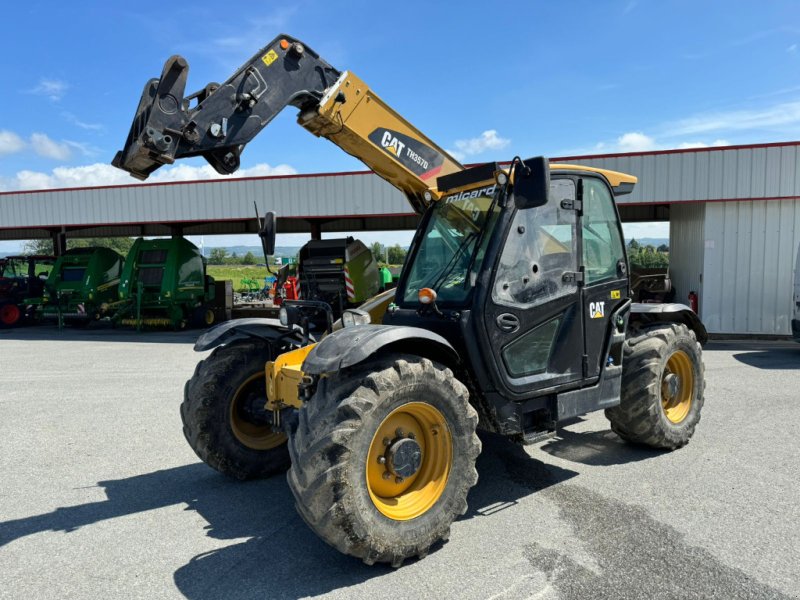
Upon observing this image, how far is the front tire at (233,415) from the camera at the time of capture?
4523 millimetres

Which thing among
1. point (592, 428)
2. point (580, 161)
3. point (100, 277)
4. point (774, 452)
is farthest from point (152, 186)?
point (774, 452)

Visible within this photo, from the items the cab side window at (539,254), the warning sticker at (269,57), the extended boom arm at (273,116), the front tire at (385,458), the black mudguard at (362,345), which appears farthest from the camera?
the warning sticker at (269,57)

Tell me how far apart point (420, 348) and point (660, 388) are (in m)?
2.52

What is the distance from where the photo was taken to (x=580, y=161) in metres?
14.0

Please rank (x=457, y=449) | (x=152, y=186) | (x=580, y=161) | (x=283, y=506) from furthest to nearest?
(x=152, y=186), (x=580, y=161), (x=283, y=506), (x=457, y=449)

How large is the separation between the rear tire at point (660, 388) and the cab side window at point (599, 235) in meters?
0.87

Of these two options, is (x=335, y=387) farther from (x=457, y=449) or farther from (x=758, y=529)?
→ (x=758, y=529)

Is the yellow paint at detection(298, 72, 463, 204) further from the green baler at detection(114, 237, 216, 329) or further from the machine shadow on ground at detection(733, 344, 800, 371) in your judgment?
the green baler at detection(114, 237, 216, 329)

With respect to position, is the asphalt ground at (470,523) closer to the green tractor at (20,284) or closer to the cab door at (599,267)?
the cab door at (599,267)

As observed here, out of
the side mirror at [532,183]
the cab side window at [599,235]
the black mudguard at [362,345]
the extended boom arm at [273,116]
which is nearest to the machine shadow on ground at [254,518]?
the black mudguard at [362,345]

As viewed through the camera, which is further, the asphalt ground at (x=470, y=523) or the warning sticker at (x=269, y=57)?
the warning sticker at (x=269, y=57)

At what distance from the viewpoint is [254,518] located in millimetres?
3977

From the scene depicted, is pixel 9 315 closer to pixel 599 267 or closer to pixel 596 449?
pixel 596 449

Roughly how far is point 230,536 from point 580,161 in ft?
40.9
